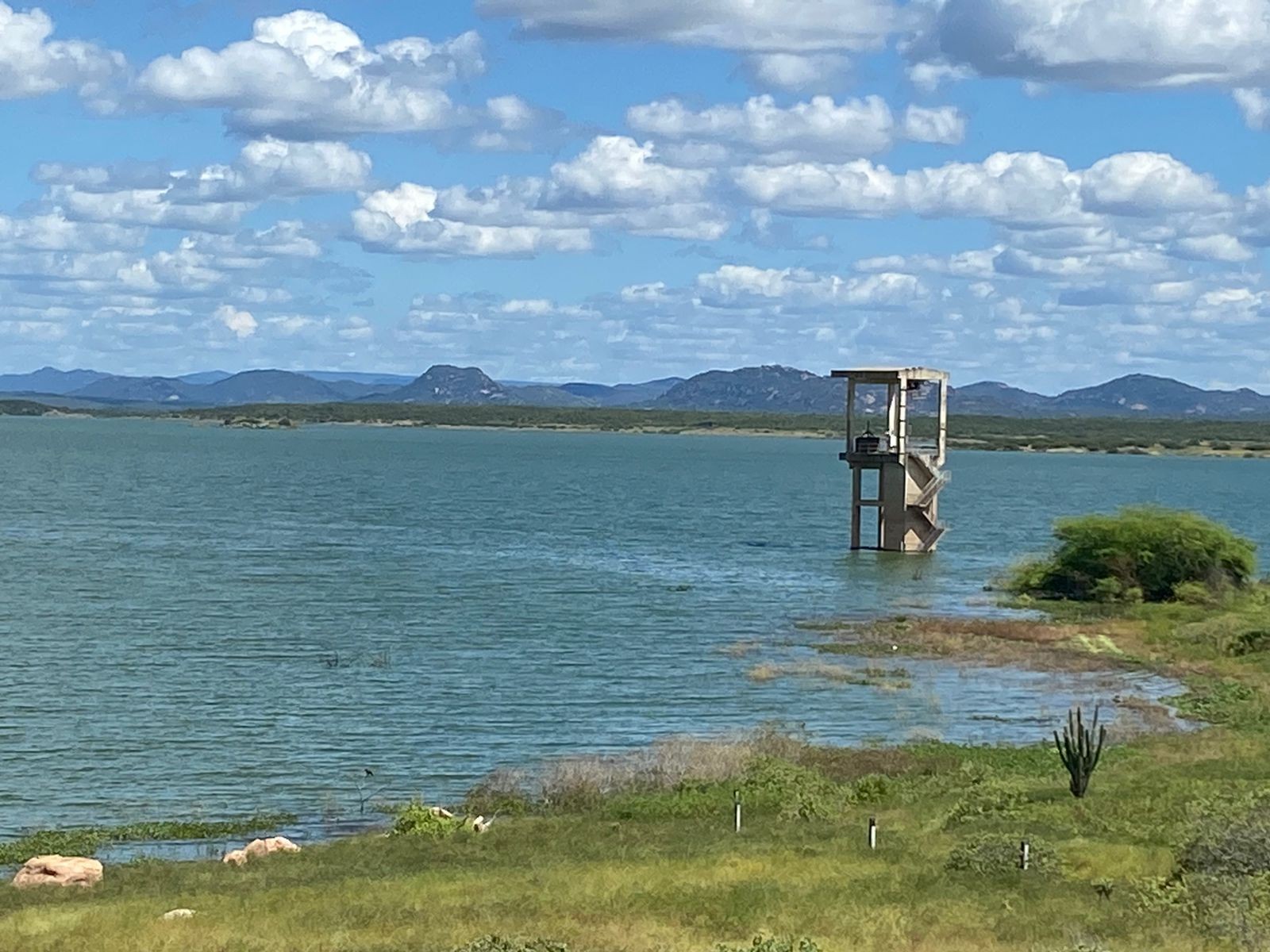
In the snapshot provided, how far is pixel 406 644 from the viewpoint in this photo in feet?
175

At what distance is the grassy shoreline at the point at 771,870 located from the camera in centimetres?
2141

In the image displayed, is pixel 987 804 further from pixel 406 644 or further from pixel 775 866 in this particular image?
pixel 406 644

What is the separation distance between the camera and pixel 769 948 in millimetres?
18875

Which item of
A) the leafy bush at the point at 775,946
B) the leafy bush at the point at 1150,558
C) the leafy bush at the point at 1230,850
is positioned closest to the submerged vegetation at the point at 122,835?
the leafy bush at the point at 775,946

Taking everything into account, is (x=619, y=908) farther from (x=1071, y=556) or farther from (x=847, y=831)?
(x=1071, y=556)

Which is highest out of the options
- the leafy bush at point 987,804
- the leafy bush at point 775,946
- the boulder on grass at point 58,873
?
the leafy bush at point 775,946

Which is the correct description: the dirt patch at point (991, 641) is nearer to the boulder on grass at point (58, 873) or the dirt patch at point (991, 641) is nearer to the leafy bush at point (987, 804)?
the leafy bush at point (987, 804)

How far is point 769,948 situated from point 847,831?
998 cm

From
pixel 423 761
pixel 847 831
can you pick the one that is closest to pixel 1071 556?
pixel 423 761

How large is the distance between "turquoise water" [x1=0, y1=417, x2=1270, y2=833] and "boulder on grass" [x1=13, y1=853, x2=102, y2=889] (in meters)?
5.46

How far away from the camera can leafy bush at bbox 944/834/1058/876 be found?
80.4 feet

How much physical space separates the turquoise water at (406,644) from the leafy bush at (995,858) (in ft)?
39.6

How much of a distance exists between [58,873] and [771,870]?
980cm

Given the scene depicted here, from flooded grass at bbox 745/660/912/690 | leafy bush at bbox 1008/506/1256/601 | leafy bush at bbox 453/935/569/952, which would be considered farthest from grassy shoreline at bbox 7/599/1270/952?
leafy bush at bbox 1008/506/1256/601
